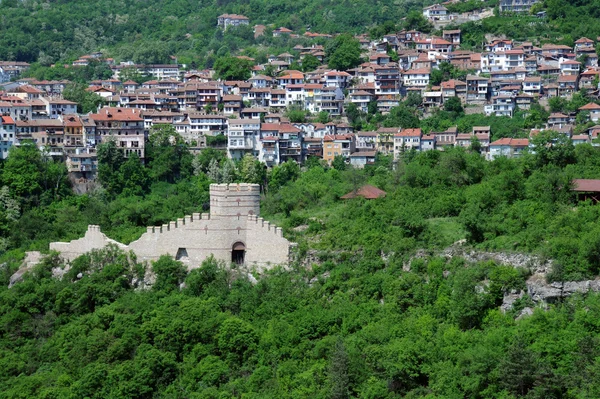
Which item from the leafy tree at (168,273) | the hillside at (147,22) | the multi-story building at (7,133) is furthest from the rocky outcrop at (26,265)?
the hillside at (147,22)

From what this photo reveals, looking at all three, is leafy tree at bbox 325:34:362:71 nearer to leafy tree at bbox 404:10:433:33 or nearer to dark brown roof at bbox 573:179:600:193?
leafy tree at bbox 404:10:433:33

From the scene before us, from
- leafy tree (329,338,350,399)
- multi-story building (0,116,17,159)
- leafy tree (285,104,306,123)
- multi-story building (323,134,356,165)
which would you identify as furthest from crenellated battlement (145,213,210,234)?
leafy tree (285,104,306,123)

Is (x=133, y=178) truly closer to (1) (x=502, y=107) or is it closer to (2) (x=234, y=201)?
(2) (x=234, y=201)

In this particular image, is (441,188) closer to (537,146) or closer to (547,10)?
(537,146)

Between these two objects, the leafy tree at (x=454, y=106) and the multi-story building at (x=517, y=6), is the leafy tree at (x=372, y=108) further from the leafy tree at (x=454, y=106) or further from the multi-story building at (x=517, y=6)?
the multi-story building at (x=517, y=6)

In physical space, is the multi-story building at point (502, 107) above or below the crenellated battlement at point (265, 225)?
above

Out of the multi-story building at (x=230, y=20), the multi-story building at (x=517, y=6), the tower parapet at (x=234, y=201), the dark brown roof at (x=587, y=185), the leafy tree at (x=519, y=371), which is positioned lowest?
the leafy tree at (x=519, y=371)

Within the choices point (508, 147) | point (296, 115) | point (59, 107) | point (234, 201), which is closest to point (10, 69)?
point (59, 107)
